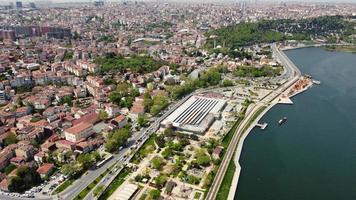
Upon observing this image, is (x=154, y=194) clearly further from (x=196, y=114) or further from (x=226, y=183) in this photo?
→ (x=196, y=114)

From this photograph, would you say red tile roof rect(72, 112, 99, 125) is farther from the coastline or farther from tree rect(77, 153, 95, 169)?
the coastline

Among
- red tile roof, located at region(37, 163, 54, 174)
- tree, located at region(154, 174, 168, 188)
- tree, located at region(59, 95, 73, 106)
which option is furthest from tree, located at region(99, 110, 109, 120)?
tree, located at region(154, 174, 168, 188)

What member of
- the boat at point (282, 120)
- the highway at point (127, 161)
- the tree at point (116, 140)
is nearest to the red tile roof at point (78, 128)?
the tree at point (116, 140)

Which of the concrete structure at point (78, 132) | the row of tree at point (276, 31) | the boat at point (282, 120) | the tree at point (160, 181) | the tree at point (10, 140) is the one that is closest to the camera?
the tree at point (160, 181)

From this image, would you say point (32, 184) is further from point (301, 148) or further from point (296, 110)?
point (296, 110)

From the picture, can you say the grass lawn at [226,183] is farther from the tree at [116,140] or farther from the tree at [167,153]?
the tree at [116,140]

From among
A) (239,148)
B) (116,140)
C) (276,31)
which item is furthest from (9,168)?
(276,31)
